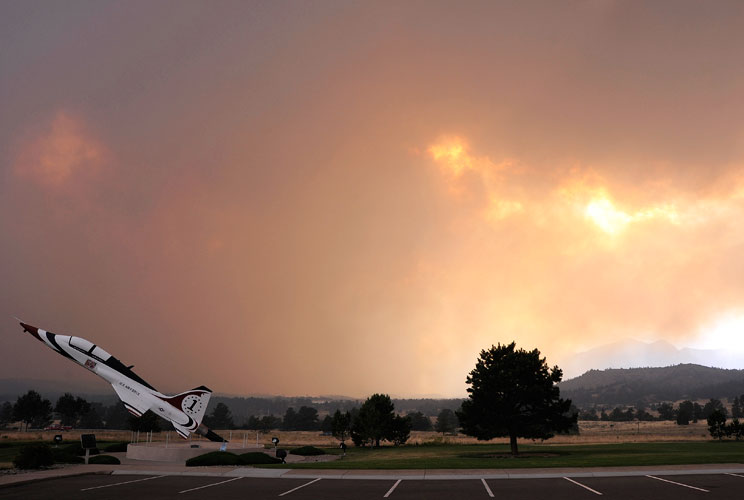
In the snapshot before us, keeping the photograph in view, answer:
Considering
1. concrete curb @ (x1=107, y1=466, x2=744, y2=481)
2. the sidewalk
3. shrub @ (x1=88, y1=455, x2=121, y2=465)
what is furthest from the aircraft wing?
concrete curb @ (x1=107, y1=466, x2=744, y2=481)

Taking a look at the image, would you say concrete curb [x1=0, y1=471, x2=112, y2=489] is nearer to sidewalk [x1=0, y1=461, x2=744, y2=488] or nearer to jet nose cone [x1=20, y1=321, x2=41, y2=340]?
sidewalk [x1=0, y1=461, x2=744, y2=488]

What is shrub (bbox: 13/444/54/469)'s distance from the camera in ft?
80.1

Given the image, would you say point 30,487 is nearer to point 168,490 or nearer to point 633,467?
point 168,490

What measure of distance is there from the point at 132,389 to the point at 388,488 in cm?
3697

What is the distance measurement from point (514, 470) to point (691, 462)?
9484 millimetres

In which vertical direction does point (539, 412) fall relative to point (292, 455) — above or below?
above

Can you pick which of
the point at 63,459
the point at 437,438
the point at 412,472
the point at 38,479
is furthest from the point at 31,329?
the point at 437,438

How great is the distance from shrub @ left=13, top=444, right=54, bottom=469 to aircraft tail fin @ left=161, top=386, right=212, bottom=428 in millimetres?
21335

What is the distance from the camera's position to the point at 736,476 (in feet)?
66.8

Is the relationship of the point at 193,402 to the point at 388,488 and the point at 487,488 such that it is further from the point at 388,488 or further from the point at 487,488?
the point at 487,488

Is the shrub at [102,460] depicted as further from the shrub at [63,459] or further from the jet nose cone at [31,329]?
the jet nose cone at [31,329]

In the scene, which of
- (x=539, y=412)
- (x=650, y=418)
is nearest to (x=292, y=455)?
(x=539, y=412)

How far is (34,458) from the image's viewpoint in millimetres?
24625

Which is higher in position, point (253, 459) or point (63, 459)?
point (63, 459)
